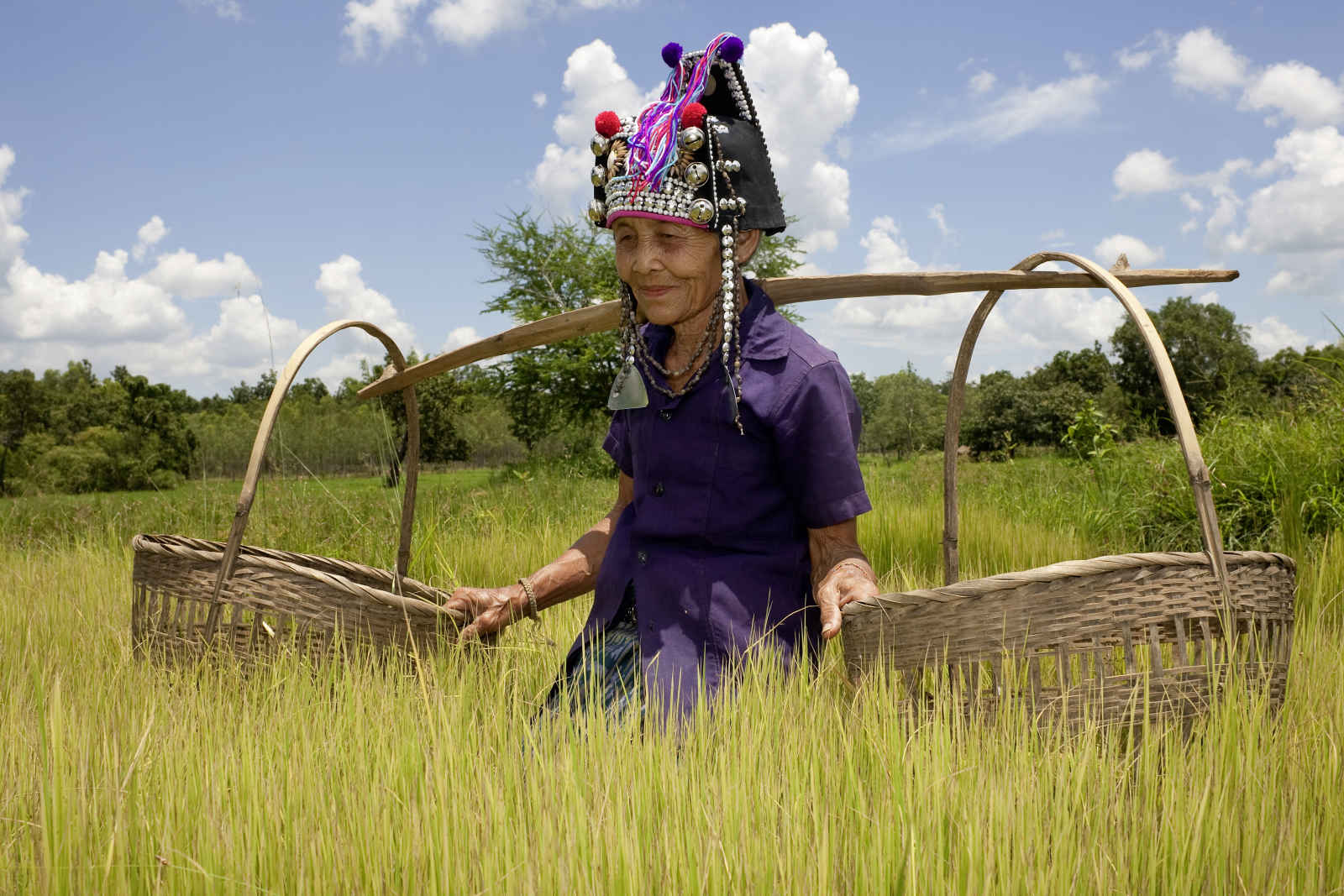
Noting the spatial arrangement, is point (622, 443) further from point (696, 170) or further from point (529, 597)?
point (696, 170)

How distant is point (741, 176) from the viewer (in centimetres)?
216

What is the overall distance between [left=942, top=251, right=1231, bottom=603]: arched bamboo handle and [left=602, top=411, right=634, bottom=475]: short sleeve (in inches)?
40.0

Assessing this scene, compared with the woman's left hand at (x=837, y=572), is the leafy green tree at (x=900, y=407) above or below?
above

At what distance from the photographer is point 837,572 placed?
205 centimetres

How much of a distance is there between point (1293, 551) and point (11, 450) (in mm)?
44869

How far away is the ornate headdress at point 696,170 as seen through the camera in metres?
2.06

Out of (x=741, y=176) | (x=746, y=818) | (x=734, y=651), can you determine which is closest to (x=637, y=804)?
(x=746, y=818)

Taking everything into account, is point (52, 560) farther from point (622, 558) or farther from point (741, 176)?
point (741, 176)

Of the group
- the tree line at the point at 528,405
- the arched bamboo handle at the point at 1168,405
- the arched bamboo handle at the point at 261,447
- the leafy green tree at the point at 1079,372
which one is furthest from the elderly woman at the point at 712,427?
the leafy green tree at the point at 1079,372

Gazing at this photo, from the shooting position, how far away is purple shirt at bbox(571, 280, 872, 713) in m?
2.05

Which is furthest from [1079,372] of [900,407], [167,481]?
[167,481]

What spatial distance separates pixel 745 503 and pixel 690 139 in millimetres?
804

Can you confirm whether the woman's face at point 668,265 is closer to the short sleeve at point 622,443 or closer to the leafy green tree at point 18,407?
the short sleeve at point 622,443

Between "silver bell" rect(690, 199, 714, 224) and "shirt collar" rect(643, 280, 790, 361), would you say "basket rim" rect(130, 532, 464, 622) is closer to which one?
"shirt collar" rect(643, 280, 790, 361)
